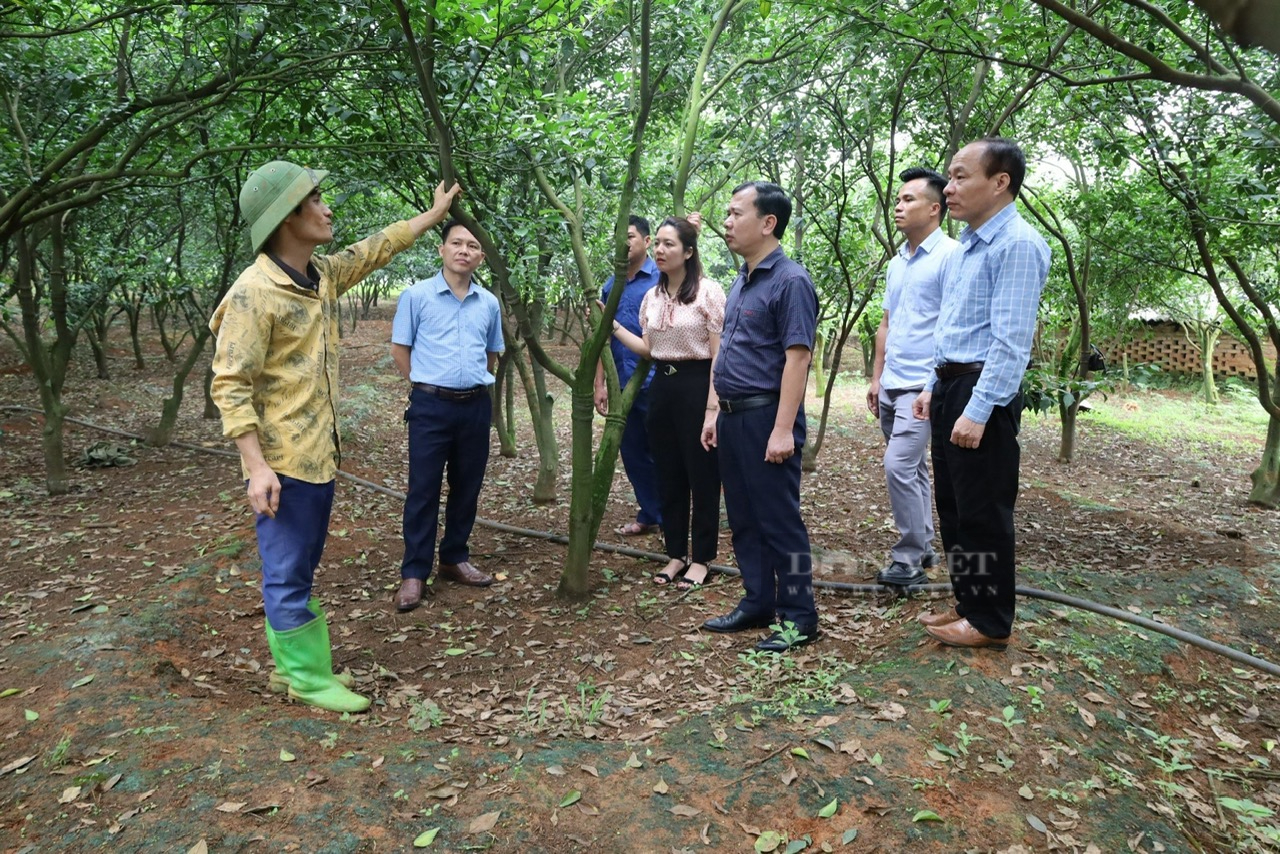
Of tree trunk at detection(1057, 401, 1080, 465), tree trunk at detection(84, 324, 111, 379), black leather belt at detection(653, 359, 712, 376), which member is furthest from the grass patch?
tree trunk at detection(84, 324, 111, 379)

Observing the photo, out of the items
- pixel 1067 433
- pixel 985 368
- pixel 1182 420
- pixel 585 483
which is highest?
pixel 985 368

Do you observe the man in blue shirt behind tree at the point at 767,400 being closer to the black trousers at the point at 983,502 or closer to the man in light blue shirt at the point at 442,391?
the black trousers at the point at 983,502

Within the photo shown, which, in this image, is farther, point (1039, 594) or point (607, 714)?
point (1039, 594)

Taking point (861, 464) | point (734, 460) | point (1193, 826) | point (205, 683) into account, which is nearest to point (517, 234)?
point (734, 460)

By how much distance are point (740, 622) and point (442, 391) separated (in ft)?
6.55

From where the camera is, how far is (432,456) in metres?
4.35

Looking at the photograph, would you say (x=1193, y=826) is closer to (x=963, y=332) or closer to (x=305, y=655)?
(x=963, y=332)

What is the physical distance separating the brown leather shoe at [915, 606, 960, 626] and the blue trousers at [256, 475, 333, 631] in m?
2.65

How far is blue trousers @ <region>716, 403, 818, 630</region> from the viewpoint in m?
3.71

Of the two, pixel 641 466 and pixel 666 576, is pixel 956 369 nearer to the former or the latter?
pixel 666 576

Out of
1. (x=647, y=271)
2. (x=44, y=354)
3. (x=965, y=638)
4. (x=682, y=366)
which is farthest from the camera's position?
(x=44, y=354)

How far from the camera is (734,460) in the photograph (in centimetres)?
382

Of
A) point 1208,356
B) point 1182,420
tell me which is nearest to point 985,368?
point 1182,420

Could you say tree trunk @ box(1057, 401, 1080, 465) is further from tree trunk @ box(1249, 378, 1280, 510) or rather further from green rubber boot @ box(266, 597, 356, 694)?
green rubber boot @ box(266, 597, 356, 694)
